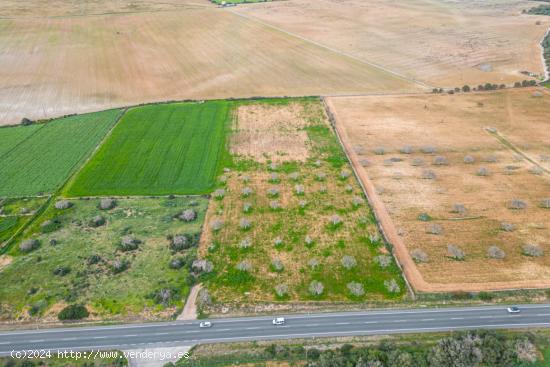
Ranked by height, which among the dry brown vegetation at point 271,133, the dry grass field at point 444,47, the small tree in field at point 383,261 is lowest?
the small tree in field at point 383,261

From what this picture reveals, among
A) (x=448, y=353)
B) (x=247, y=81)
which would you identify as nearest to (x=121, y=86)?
(x=247, y=81)

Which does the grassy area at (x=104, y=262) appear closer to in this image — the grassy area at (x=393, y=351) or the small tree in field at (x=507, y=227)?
the grassy area at (x=393, y=351)

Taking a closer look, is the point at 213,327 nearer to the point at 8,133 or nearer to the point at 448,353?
the point at 448,353

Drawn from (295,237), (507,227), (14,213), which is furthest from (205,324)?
(507,227)

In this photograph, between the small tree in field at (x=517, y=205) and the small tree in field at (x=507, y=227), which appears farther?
the small tree in field at (x=517, y=205)

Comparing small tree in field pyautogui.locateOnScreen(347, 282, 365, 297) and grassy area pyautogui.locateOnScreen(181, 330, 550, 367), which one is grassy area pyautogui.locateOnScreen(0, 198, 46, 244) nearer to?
grassy area pyautogui.locateOnScreen(181, 330, 550, 367)

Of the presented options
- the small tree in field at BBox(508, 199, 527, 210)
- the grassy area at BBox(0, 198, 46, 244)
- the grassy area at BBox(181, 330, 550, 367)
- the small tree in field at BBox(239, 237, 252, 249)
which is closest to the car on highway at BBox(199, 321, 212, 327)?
the grassy area at BBox(181, 330, 550, 367)

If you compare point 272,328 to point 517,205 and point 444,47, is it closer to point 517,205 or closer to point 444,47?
point 517,205

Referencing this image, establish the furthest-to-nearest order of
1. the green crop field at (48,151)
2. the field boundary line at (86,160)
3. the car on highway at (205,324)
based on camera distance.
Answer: the green crop field at (48,151) < the field boundary line at (86,160) < the car on highway at (205,324)

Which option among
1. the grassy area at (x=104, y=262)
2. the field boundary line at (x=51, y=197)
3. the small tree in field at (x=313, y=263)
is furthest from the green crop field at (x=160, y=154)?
the small tree in field at (x=313, y=263)
